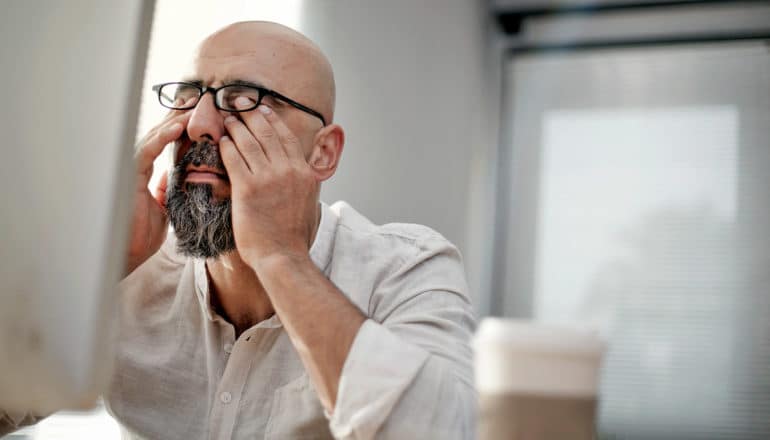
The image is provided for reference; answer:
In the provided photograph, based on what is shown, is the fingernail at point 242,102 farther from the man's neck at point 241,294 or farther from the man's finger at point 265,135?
the man's neck at point 241,294

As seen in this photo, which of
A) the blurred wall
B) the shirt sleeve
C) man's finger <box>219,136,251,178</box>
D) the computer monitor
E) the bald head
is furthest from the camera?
the blurred wall

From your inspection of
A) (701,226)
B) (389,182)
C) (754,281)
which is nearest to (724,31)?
(701,226)

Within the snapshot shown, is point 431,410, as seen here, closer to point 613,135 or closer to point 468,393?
point 468,393

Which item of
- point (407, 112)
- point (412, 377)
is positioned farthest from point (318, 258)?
point (407, 112)

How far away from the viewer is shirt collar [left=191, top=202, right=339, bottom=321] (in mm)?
1148

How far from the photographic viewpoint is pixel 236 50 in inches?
45.4

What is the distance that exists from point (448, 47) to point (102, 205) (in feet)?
7.12

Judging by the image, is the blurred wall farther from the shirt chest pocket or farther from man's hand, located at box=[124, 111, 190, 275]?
the shirt chest pocket

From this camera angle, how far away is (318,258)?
3.77ft

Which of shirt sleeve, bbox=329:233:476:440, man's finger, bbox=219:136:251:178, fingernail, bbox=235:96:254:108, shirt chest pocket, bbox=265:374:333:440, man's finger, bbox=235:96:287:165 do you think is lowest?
shirt chest pocket, bbox=265:374:333:440

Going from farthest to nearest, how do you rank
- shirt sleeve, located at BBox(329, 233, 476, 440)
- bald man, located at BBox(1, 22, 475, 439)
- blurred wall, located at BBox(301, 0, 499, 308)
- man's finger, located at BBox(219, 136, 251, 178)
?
1. blurred wall, located at BBox(301, 0, 499, 308)
2. man's finger, located at BBox(219, 136, 251, 178)
3. bald man, located at BBox(1, 22, 475, 439)
4. shirt sleeve, located at BBox(329, 233, 476, 440)

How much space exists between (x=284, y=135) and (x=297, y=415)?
1.21ft

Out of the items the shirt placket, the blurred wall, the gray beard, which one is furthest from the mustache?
the blurred wall

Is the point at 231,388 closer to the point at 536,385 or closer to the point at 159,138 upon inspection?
the point at 159,138
